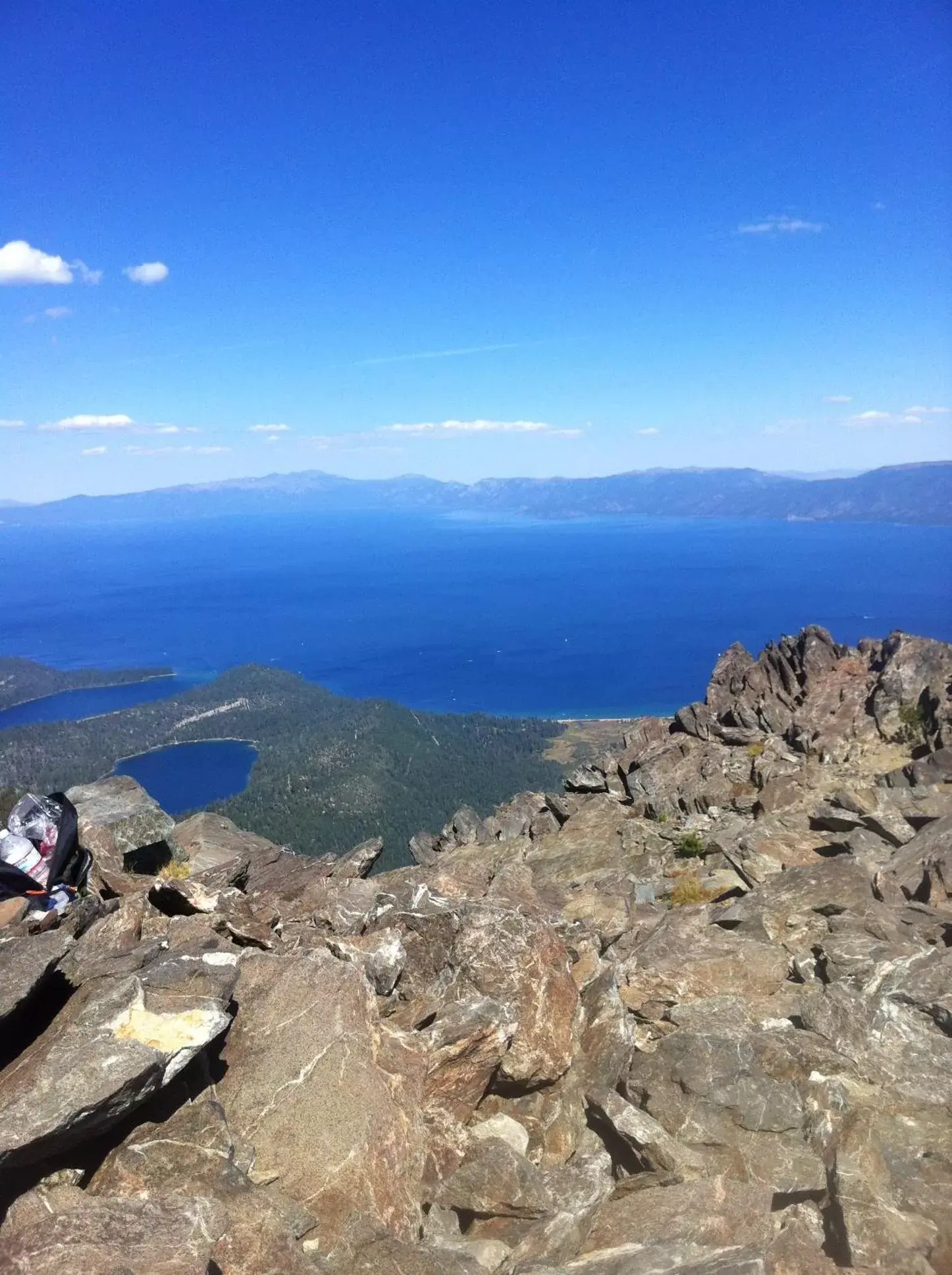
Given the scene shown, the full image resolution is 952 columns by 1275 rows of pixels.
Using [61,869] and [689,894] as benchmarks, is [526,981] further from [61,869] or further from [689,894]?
[61,869]

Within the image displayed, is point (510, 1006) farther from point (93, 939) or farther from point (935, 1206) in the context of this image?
point (93, 939)

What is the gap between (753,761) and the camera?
23312 mm

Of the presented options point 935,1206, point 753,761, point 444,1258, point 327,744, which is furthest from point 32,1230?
point 327,744

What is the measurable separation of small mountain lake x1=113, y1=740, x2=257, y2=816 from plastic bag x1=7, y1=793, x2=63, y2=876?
4548 inches

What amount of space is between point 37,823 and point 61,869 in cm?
85

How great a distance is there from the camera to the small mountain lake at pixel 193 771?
432 feet

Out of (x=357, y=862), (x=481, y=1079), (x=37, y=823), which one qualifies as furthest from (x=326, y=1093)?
(x=357, y=862)

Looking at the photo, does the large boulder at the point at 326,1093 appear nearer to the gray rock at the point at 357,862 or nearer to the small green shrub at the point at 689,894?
the gray rock at the point at 357,862

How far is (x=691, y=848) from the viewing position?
18.1 meters

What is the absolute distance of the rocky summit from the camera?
19.9ft

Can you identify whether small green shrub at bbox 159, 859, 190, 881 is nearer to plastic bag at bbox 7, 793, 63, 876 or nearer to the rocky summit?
the rocky summit

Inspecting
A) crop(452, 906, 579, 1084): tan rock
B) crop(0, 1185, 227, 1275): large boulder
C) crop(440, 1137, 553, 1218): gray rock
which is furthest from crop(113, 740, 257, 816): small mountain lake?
crop(0, 1185, 227, 1275): large boulder

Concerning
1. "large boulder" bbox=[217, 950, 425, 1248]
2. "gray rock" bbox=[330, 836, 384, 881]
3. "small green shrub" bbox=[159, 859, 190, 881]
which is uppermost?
"large boulder" bbox=[217, 950, 425, 1248]

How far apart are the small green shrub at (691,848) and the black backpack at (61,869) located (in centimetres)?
1308
